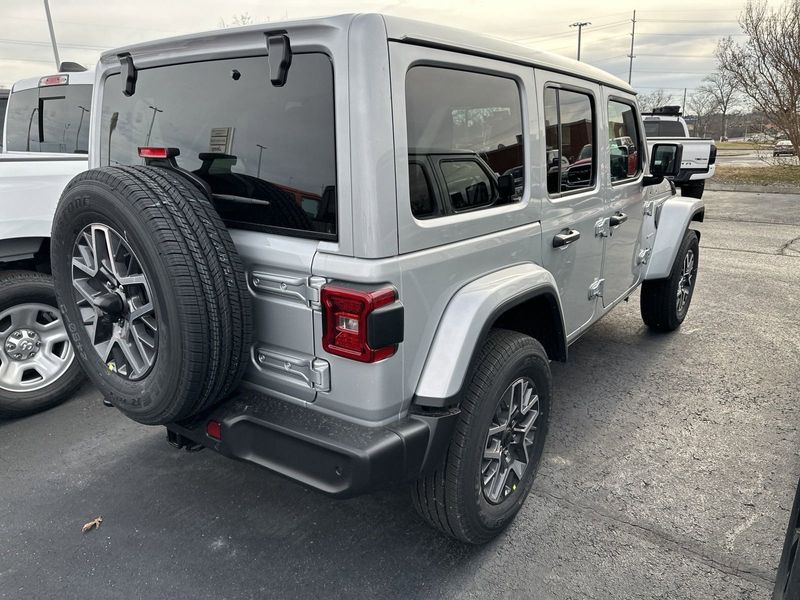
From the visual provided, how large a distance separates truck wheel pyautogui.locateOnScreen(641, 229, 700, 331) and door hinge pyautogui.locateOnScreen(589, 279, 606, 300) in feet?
4.37

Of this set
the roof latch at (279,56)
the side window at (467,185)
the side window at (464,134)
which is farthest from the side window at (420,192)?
the roof latch at (279,56)

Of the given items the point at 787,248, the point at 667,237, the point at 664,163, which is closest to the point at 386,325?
the point at 664,163

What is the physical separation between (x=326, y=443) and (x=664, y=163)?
10.9 feet

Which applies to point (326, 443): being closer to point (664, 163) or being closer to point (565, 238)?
point (565, 238)

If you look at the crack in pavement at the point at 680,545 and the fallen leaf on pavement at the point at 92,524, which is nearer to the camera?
the crack in pavement at the point at 680,545

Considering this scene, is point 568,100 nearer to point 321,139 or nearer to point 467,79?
point 467,79

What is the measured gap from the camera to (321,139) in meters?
2.01

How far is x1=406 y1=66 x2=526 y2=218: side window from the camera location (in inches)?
82.2

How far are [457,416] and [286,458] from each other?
2.07 feet

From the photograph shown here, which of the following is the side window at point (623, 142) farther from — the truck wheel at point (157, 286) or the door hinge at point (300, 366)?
the truck wheel at point (157, 286)

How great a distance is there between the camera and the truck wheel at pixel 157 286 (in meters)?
1.98

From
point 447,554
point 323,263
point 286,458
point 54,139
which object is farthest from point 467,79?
point 54,139

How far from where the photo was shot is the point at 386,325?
1.95m

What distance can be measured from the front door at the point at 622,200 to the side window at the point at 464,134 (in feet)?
3.92
